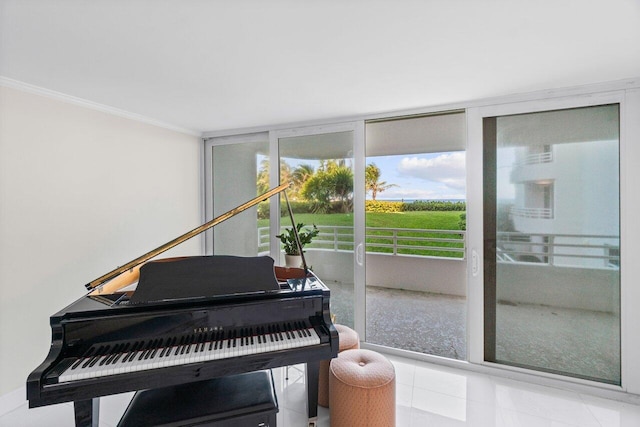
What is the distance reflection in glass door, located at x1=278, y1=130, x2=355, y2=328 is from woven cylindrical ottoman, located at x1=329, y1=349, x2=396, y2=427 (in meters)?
1.30

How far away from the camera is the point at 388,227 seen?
556cm

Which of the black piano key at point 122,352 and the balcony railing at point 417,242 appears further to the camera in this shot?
the balcony railing at point 417,242

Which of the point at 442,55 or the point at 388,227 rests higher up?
the point at 442,55

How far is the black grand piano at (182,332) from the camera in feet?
4.33

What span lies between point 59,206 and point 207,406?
2126mm

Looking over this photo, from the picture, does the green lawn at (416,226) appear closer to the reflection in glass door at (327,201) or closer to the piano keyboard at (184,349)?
the reflection in glass door at (327,201)

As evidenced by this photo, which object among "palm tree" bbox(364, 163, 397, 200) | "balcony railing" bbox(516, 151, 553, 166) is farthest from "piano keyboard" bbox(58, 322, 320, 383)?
"palm tree" bbox(364, 163, 397, 200)

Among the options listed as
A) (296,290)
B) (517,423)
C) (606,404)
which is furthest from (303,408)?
(606,404)

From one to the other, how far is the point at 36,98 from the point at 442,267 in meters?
5.48

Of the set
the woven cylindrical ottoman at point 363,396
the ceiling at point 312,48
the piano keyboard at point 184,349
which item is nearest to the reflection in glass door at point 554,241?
the ceiling at point 312,48

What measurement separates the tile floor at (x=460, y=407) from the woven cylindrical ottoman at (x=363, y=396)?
32 cm

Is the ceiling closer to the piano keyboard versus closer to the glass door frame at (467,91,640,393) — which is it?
the glass door frame at (467,91,640,393)

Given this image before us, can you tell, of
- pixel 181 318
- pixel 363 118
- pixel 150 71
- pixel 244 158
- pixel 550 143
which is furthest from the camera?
pixel 244 158

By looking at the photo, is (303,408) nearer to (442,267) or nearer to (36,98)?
(36,98)
